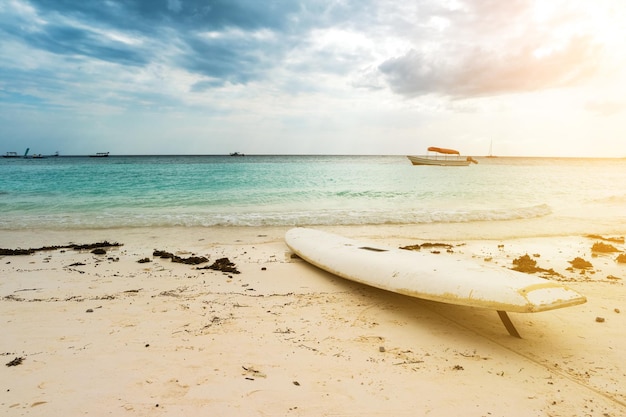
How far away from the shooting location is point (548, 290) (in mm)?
3264

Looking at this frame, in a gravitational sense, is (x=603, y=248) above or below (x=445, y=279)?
below

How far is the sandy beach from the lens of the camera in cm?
254

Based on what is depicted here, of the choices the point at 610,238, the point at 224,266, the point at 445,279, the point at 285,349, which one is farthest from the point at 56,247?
the point at 610,238

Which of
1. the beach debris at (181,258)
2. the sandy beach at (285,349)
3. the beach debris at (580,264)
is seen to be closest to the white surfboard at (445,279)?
the sandy beach at (285,349)

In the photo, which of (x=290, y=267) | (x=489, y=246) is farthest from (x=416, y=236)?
(x=290, y=267)

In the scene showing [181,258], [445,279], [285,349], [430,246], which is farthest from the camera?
[430,246]

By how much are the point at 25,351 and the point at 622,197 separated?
20.2 metres

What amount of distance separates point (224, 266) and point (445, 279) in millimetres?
3377

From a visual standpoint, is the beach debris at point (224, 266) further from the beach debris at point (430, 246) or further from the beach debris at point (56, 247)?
the beach debris at point (430, 246)

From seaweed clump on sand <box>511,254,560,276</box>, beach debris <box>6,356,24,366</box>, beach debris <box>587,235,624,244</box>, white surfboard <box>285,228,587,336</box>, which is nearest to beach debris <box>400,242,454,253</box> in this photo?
seaweed clump on sand <box>511,254,560,276</box>

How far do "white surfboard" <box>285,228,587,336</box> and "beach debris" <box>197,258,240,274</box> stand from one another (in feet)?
3.77

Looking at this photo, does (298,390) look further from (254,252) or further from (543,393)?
(254,252)

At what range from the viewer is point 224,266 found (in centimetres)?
577

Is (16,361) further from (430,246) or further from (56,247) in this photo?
(430,246)
